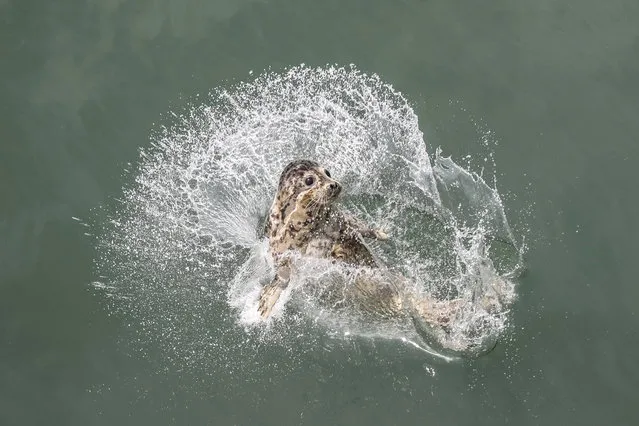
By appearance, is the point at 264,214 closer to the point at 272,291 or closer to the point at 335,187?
the point at 272,291

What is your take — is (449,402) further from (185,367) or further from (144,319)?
(144,319)

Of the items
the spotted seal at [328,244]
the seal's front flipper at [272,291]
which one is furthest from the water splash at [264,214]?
the seal's front flipper at [272,291]

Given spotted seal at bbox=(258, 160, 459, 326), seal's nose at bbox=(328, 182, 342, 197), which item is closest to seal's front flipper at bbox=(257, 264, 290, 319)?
spotted seal at bbox=(258, 160, 459, 326)

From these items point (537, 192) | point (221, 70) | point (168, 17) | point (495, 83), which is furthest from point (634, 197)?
point (168, 17)

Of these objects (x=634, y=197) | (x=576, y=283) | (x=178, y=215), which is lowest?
(x=576, y=283)

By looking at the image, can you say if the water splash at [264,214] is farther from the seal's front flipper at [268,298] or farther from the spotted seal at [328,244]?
the seal's front flipper at [268,298]

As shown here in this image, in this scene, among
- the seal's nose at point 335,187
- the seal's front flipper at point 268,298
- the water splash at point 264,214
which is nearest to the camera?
the seal's nose at point 335,187

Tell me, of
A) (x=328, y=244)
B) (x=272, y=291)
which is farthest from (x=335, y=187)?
(x=272, y=291)
